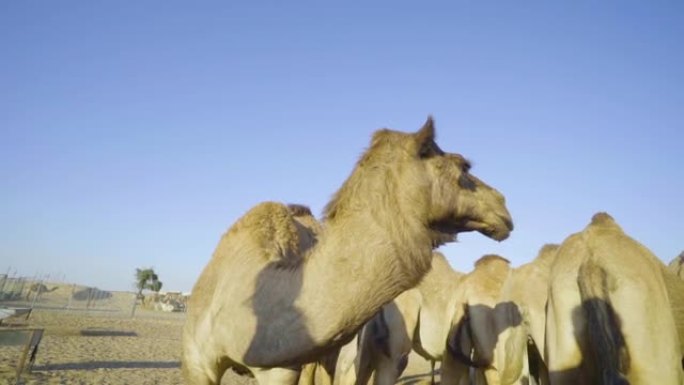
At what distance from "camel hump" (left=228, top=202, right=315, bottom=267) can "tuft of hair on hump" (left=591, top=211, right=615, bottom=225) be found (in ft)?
11.5

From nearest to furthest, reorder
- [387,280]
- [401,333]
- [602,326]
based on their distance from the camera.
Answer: [387,280] < [602,326] < [401,333]

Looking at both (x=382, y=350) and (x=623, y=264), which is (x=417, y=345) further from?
(x=623, y=264)

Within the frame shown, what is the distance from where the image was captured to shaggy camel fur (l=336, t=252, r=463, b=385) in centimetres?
884

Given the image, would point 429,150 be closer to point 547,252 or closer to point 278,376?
point 278,376

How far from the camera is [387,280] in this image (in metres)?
3.09

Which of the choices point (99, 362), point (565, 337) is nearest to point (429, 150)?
point (565, 337)

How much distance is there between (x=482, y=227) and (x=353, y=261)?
3.87 ft

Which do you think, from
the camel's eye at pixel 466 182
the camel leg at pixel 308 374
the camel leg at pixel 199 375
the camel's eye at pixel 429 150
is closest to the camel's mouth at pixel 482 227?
the camel's eye at pixel 466 182

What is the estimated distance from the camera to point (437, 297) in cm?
1099

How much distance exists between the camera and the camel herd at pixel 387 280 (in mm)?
3127

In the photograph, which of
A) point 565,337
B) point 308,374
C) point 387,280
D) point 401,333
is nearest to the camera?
point 387,280

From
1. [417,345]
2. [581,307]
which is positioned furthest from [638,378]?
[417,345]

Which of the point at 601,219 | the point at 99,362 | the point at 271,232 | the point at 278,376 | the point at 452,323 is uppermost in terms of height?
the point at 601,219

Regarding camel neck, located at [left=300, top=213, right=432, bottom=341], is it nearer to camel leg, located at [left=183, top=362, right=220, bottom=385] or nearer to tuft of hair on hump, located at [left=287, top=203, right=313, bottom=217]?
camel leg, located at [left=183, top=362, right=220, bottom=385]
